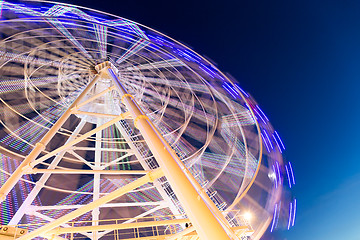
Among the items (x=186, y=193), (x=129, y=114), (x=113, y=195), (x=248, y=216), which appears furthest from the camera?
(x=248, y=216)

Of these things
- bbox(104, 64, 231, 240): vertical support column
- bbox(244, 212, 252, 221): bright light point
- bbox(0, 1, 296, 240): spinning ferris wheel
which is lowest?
bbox(104, 64, 231, 240): vertical support column

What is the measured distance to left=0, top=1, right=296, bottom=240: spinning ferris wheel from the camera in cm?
609

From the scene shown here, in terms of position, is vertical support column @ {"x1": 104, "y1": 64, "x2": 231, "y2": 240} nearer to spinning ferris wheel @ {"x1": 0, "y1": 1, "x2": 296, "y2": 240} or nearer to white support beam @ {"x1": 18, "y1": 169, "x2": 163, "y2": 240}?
white support beam @ {"x1": 18, "y1": 169, "x2": 163, "y2": 240}

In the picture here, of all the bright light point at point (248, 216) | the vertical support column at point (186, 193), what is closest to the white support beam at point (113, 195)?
the vertical support column at point (186, 193)

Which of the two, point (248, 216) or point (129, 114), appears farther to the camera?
point (248, 216)

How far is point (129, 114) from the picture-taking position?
17.3 ft

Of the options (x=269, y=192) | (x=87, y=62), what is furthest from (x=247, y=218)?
(x=87, y=62)

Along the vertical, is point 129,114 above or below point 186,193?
above

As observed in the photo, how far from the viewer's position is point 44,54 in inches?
345

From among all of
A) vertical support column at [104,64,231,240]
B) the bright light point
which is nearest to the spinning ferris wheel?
the bright light point

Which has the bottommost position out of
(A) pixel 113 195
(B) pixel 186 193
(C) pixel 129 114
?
(B) pixel 186 193

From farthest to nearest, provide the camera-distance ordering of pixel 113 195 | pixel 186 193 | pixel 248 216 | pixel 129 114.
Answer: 1. pixel 248 216
2. pixel 129 114
3. pixel 113 195
4. pixel 186 193

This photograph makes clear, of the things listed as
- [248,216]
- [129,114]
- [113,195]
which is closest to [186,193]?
[113,195]

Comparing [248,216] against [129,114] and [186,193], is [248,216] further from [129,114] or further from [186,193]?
[186,193]
